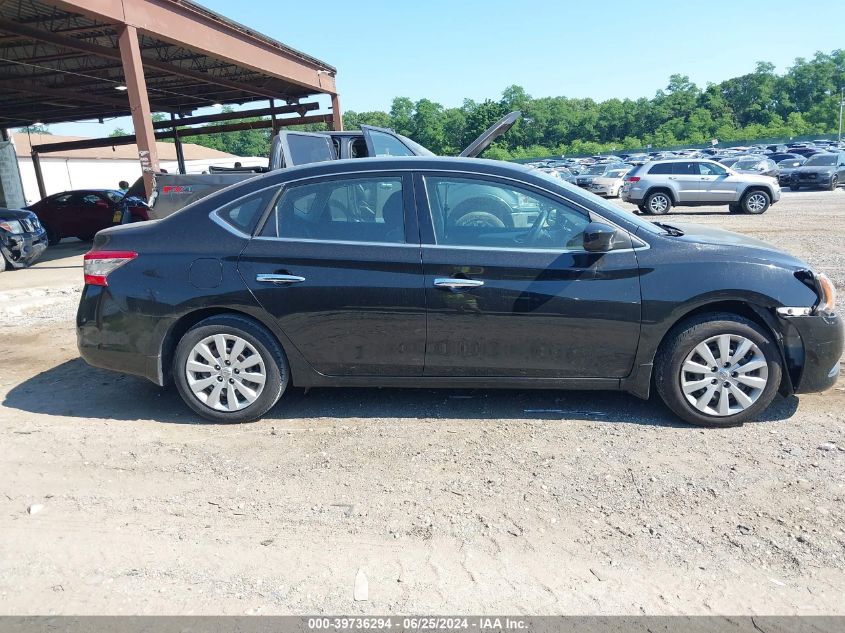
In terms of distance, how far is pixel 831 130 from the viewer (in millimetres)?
84062

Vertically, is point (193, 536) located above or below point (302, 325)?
below

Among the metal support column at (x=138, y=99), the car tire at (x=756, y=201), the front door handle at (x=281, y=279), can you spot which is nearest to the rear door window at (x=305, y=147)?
the front door handle at (x=281, y=279)

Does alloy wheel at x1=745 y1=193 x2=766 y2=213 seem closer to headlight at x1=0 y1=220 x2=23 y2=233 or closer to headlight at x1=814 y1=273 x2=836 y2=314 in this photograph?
headlight at x1=814 y1=273 x2=836 y2=314

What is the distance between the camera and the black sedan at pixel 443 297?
406cm

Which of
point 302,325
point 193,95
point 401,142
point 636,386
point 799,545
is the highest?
point 193,95

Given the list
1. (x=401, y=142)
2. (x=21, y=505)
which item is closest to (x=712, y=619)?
(x=21, y=505)

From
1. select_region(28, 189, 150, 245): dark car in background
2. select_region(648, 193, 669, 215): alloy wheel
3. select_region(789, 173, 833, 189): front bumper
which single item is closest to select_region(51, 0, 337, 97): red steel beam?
select_region(28, 189, 150, 245): dark car in background

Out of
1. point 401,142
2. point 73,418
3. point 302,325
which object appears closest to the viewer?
point 302,325

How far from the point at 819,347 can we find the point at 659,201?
17078 millimetres

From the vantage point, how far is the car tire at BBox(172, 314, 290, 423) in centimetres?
432

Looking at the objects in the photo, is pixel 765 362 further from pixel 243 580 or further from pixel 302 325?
pixel 243 580

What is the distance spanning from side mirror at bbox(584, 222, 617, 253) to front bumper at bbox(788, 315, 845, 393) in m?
1.28

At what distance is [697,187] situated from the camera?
19734mm

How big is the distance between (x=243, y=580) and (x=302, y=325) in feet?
6.08
